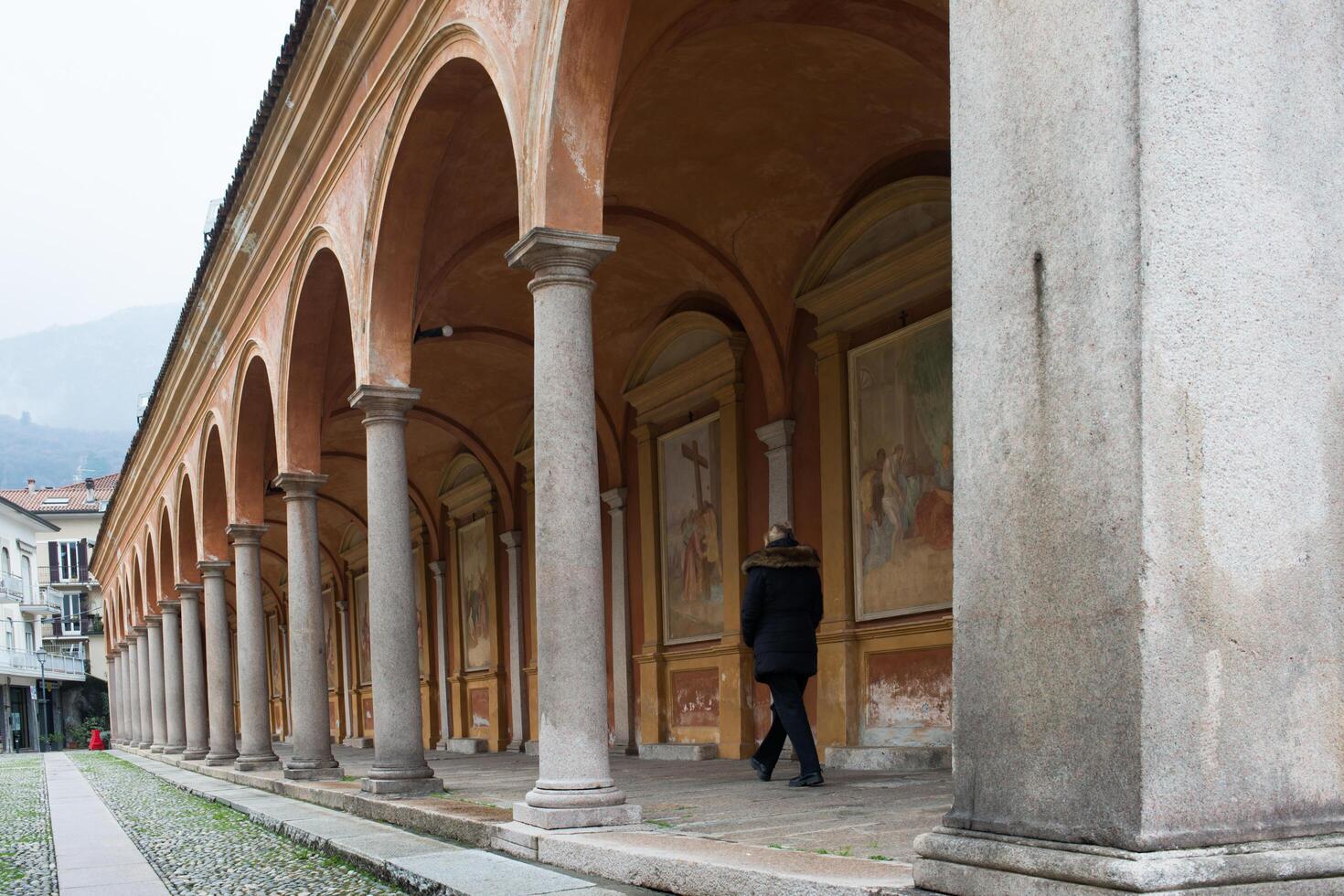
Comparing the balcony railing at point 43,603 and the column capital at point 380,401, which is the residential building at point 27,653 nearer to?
the balcony railing at point 43,603

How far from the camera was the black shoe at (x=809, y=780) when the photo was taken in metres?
8.13

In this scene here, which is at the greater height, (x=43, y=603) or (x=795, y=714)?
(x=795, y=714)

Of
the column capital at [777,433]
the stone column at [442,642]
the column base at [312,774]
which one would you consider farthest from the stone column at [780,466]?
the stone column at [442,642]

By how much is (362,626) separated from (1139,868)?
28207 mm

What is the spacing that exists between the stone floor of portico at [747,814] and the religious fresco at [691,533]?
6.90ft

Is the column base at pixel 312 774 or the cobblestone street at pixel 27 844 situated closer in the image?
the cobblestone street at pixel 27 844

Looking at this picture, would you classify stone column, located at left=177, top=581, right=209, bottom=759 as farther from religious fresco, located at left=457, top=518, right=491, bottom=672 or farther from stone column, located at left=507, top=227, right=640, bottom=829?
stone column, located at left=507, top=227, right=640, bottom=829

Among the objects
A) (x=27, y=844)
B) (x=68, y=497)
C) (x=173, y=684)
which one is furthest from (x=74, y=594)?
(x=27, y=844)

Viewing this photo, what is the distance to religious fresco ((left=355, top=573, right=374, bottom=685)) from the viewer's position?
29250 mm

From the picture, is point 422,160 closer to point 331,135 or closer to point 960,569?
point 331,135

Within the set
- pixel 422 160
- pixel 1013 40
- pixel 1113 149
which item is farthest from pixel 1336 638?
A: pixel 422 160

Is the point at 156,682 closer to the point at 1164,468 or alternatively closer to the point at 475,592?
the point at 475,592

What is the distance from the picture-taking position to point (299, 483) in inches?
501

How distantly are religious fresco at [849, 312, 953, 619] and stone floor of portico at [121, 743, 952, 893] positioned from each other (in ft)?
4.86
